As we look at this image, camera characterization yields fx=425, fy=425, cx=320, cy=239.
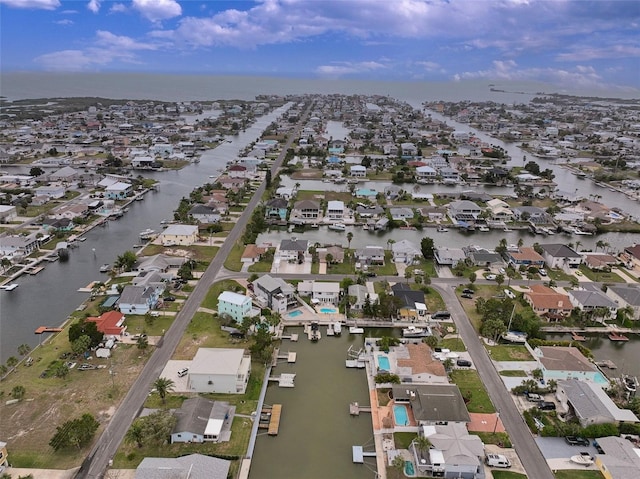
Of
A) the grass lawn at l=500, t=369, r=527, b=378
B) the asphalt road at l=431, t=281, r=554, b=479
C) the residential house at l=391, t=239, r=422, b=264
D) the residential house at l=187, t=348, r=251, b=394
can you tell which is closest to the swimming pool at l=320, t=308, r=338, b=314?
the asphalt road at l=431, t=281, r=554, b=479

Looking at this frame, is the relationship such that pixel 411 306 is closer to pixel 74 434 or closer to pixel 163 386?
pixel 163 386

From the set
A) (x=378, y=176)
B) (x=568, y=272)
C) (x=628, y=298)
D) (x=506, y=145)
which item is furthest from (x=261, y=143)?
(x=628, y=298)

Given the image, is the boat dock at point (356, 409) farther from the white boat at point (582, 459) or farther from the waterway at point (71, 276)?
the waterway at point (71, 276)

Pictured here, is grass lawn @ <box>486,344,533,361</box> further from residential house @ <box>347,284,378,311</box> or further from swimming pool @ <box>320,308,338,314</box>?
swimming pool @ <box>320,308,338,314</box>

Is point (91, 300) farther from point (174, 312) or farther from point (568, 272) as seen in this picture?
point (568, 272)

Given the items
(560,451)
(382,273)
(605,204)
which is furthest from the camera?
(605,204)
